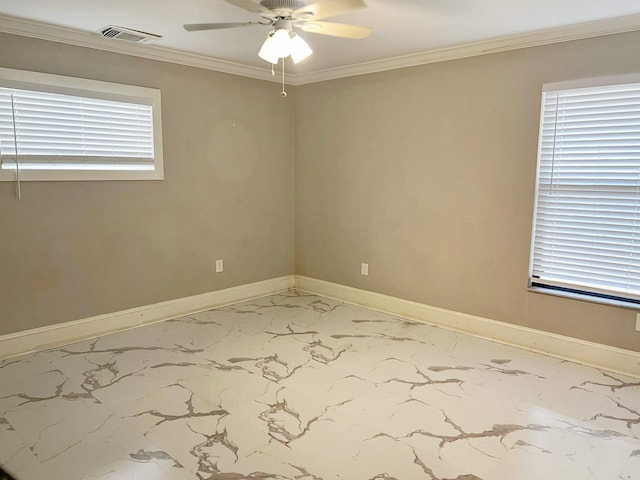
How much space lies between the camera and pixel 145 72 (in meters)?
3.81

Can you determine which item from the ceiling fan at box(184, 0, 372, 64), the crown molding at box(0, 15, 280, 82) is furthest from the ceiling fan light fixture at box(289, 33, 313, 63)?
the crown molding at box(0, 15, 280, 82)

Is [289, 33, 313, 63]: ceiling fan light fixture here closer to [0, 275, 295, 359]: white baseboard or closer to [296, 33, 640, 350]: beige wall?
[296, 33, 640, 350]: beige wall

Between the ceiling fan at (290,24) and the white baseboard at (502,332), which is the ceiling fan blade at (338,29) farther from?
the white baseboard at (502,332)

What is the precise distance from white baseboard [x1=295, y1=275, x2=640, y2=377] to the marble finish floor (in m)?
0.11

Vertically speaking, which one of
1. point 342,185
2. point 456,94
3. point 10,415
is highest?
point 456,94

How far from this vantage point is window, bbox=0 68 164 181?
319 cm

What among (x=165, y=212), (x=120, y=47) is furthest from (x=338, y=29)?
(x=165, y=212)

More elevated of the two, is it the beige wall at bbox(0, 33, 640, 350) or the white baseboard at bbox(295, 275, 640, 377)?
the beige wall at bbox(0, 33, 640, 350)

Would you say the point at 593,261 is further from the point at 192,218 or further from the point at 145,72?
the point at 145,72

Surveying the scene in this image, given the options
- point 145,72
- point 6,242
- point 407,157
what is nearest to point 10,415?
point 6,242

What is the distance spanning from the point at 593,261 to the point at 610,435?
50.2 inches

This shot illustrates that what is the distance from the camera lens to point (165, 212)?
4066 millimetres

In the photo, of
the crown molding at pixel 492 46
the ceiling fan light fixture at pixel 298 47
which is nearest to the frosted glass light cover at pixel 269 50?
the ceiling fan light fixture at pixel 298 47

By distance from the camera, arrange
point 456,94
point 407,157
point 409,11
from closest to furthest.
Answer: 1. point 409,11
2. point 456,94
3. point 407,157
